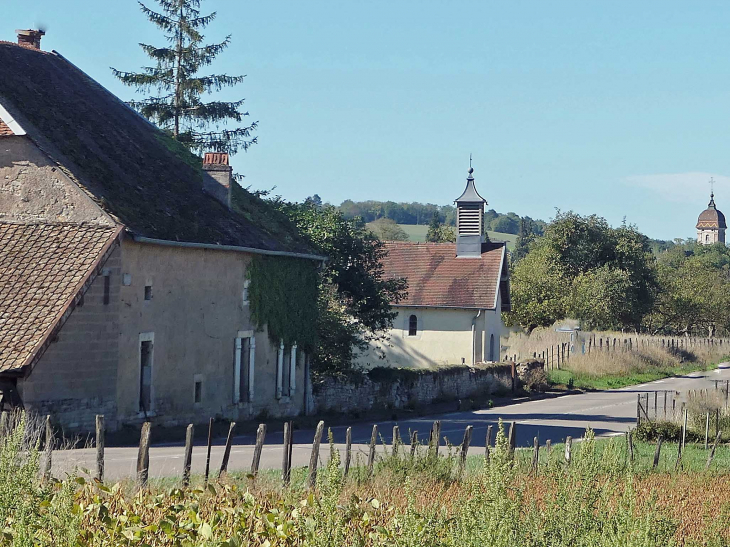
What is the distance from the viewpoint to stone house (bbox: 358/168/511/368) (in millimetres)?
49438

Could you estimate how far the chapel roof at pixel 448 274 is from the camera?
50.0 meters

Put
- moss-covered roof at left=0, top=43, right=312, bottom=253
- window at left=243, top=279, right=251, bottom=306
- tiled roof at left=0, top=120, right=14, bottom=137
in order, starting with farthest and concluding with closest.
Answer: window at left=243, top=279, right=251, bottom=306 → moss-covered roof at left=0, top=43, right=312, bottom=253 → tiled roof at left=0, top=120, right=14, bottom=137

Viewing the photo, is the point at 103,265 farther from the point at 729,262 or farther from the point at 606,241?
the point at 729,262

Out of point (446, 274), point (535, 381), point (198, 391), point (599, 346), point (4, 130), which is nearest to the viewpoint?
point (4, 130)

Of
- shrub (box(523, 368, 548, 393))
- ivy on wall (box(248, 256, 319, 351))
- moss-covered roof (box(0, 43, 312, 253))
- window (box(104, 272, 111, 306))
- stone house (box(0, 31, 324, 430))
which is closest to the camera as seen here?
stone house (box(0, 31, 324, 430))

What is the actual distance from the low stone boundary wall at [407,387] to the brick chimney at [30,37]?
540 inches

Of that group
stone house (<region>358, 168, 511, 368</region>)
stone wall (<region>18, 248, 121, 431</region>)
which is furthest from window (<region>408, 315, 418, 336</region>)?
stone wall (<region>18, 248, 121, 431</region>)

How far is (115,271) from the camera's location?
22.8 meters

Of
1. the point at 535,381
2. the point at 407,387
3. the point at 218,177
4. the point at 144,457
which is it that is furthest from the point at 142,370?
the point at 535,381

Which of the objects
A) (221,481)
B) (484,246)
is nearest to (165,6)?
(484,246)

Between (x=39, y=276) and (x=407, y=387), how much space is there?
55.4 feet

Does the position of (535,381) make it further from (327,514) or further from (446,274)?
(327,514)

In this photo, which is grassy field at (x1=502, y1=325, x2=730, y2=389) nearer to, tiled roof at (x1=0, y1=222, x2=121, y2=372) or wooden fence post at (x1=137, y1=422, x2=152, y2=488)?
tiled roof at (x1=0, y1=222, x2=121, y2=372)

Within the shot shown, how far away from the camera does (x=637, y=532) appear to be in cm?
866
